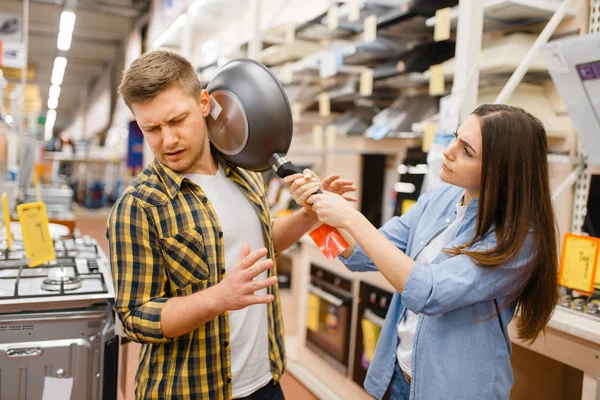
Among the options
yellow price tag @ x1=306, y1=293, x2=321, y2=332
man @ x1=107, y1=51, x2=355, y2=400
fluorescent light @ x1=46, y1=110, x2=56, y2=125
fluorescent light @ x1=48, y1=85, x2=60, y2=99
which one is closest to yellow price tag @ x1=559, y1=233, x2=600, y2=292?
man @ x1=107, y1=51, x2=355, y2=400

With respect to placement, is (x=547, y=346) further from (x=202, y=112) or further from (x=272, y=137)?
(x=202, y=112)

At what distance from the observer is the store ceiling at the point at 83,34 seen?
35.5 ft

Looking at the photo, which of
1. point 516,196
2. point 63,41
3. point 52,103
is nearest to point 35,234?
point 516,196

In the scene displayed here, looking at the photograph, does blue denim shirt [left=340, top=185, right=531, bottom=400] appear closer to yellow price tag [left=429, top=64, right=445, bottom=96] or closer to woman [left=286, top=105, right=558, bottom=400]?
woman [left=286, top=105, right=558, bottom=400]

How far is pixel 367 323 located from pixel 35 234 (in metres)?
1.71

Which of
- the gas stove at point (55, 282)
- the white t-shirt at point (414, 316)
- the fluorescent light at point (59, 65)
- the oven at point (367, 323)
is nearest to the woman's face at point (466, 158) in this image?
the white t-shirt at point (414, 316)

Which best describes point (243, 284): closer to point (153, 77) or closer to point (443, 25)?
point (153, 77)

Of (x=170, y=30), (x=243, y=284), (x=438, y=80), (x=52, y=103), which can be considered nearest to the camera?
(x=243, y=284)

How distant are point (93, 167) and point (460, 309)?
1290 centimetres

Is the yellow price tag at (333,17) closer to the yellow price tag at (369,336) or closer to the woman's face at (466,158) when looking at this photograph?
the yellow price tag at (369,336)

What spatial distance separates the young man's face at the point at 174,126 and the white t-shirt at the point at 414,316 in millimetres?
726

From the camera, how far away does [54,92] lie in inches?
906

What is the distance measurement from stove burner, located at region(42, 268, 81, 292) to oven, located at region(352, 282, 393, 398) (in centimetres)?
155

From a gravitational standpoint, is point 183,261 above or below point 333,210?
below
